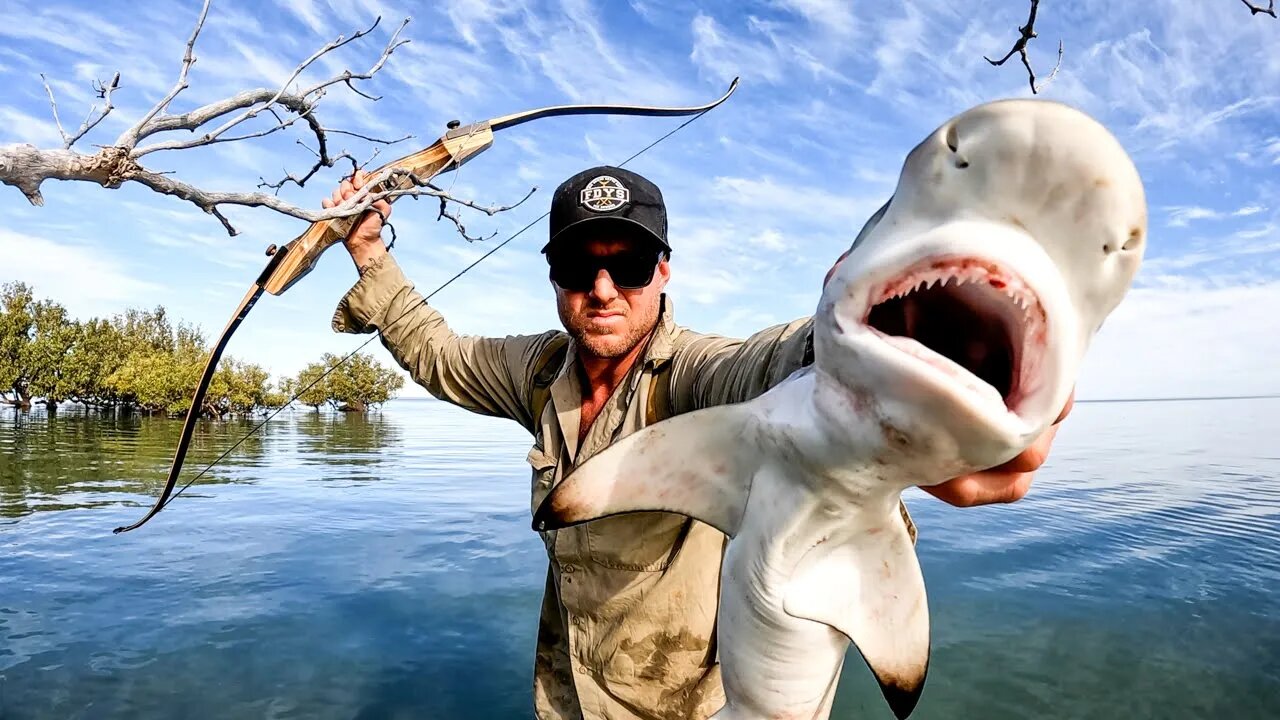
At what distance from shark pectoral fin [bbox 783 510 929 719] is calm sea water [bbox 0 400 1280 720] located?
4493mm

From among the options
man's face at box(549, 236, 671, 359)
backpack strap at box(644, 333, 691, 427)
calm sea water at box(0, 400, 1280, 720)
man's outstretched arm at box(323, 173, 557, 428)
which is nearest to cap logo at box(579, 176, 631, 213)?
man's face at box(549, 236, 671, 359)

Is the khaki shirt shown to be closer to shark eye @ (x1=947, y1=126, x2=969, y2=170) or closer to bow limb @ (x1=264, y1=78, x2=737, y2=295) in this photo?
shark eye @ (x1=947, y1=126, x2=969, y2=170)

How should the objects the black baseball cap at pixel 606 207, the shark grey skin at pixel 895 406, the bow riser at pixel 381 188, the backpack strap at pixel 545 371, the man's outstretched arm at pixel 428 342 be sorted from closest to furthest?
the shark grey skin at pixel 895 406 → the black baseball cap at pixel 606 207 → the backpack strap at pixel 545 371 → the man's outstretched arm at pixel 428 342 → the bow riser at pixel 381 188

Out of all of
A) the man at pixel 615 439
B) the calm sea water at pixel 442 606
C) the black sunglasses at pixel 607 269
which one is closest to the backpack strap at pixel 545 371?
the man at pixel 615 439

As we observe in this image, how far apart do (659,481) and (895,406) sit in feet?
2.61

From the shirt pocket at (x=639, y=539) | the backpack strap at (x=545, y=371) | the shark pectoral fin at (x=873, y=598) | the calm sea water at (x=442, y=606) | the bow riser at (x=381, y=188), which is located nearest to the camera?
the shark pectoral fin at (x=873, y=598)

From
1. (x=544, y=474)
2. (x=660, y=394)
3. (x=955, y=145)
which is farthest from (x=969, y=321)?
(x=544, y=474)

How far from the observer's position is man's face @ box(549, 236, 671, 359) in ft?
9.16

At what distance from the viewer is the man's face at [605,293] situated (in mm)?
2791

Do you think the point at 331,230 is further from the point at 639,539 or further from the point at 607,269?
the point at 639,539

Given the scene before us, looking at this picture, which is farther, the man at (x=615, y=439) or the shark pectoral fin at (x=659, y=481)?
the man at (x=615, y=439)

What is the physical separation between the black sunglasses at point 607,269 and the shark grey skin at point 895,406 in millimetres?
1048

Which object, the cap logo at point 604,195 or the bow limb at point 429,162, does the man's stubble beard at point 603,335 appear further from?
the bow limb at point 429,162

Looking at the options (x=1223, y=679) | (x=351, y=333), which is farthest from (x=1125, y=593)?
(x=351, y=333)
